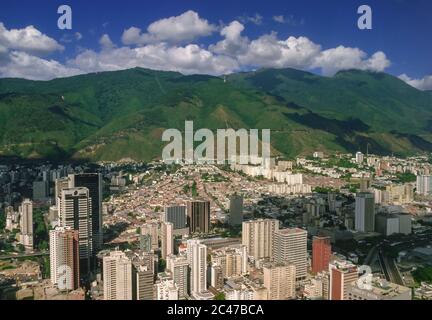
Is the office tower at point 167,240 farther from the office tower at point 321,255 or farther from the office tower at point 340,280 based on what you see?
the office tower at point 340,280

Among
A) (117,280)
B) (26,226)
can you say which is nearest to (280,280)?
(117,280)

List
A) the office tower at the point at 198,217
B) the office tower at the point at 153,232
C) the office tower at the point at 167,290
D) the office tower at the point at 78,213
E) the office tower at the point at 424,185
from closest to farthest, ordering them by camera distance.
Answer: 1. the office tower at the point at 167,290
2. the office tower at the point at 78,213
3. the office tower at the point at 153,232
4. the office tower at the point at 198,217
5. the office tower at the point at 424,185

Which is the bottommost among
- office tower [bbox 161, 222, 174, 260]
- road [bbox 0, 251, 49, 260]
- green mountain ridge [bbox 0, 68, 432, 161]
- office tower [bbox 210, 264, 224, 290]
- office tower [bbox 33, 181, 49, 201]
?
road [bbox 0, 251, 49, 260]

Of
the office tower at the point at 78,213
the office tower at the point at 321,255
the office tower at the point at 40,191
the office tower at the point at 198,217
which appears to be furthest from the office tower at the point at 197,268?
the office tower at the point at 40,191

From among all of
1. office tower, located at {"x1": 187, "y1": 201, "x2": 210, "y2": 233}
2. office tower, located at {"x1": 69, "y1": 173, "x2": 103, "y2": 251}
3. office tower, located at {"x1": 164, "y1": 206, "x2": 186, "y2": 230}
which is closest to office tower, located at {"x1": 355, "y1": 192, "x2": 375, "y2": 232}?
office tower, located at {"x1": 187, "y1": 201, "x2": 210, "y2": 233}

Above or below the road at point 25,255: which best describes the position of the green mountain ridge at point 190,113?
above

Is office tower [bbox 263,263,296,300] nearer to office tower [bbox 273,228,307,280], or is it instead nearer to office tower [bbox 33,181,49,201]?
office tower [bbox 273,228,307,280]

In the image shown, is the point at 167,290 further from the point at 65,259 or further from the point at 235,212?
the point at 235,212
